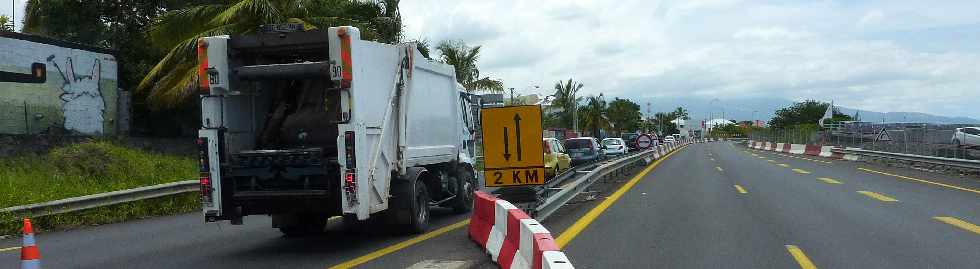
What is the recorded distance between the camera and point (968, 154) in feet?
76.2

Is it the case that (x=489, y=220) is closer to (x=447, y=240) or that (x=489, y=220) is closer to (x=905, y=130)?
(x=447, y=240)

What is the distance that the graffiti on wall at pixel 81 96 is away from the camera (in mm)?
21625

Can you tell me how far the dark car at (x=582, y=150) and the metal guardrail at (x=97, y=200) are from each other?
16529mm

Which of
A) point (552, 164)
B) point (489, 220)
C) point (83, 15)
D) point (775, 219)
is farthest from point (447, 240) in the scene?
point (83, 15)

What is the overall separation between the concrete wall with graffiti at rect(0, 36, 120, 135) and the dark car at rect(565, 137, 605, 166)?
15922mm

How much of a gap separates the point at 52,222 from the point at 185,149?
524 inches

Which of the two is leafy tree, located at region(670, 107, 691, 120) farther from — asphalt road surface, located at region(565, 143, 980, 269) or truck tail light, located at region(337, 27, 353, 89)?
truck tail light, located at region(337, 27, 353, 89)

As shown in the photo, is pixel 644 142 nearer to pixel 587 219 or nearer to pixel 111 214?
pixel 587 219

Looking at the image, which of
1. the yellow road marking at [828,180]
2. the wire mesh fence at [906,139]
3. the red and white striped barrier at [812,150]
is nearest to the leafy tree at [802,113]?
the red and white striped barrier at [812,150]

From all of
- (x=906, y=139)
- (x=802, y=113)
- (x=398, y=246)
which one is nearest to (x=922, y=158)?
(x=906, y=139)

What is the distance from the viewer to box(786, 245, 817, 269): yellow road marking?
25.4 feet

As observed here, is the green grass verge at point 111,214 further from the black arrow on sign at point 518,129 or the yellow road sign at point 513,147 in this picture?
the black arrow on sign at point 518,129

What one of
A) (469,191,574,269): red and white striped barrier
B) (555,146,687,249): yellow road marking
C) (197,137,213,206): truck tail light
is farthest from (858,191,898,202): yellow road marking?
(197,137,213,206): truck tail light

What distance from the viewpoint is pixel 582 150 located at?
2992 cm
